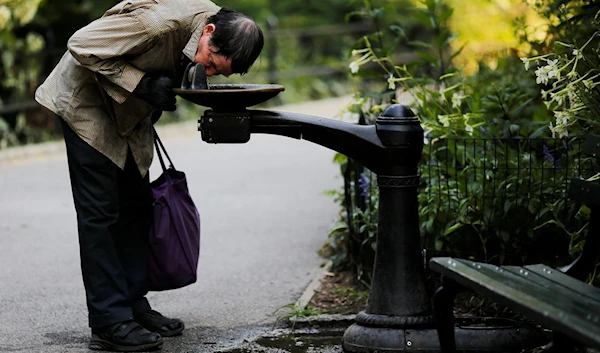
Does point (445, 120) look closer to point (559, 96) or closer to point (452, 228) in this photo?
point (452, 228)

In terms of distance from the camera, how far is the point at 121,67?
3971 mm

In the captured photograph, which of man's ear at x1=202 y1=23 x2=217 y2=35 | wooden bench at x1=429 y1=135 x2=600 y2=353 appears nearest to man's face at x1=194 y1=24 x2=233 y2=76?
man's ear at x1=202 y1=23 x2=217 y2=35

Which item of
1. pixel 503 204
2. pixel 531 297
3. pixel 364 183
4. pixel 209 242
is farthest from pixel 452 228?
pixel 209 242

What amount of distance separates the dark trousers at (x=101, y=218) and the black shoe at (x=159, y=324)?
0.13 m

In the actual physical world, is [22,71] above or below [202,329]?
above

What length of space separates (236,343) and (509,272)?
1.49 m

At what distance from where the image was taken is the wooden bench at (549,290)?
2875 millimetres

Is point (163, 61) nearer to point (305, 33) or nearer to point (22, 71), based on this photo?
point (22, 71)

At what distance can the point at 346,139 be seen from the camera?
4016 mm

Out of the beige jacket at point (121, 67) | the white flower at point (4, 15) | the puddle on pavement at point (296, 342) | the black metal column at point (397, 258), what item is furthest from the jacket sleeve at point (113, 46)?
the white flower at point (4, 15)

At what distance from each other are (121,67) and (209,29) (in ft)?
1.25

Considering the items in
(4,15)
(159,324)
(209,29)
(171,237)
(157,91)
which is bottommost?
(159,324)

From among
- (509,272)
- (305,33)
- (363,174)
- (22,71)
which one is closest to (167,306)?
(363,174)

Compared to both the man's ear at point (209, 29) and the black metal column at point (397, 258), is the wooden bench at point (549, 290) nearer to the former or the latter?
the black metal column at point (397, 258)
